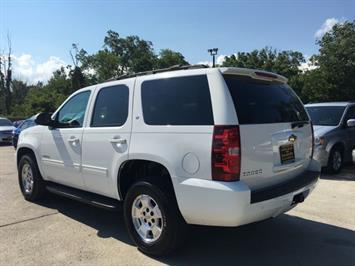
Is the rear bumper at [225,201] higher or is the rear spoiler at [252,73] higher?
the rear spoiler at [252,73]

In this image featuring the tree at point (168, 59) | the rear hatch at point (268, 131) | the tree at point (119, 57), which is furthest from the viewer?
the tree at point (168, 59)

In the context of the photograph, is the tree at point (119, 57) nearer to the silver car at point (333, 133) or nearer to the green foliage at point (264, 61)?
the green foliage at point (264, 61)

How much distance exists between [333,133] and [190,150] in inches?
257

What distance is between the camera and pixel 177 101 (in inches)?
175

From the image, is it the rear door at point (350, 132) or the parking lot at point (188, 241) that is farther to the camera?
the rear door at point (350, 132)

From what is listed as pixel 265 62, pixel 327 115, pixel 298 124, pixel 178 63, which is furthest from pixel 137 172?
pixel 178 63

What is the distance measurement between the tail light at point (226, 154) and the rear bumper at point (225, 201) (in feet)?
0.28

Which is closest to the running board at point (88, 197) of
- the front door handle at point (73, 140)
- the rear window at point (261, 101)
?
the front door handle at point (73, 140)

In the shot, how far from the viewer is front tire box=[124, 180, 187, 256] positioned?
436cm

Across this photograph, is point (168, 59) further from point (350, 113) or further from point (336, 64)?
point (350, 113)

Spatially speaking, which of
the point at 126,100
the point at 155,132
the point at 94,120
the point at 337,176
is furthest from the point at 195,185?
the point at 337,176

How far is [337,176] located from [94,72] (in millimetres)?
57448

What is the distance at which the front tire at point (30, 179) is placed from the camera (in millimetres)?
6836

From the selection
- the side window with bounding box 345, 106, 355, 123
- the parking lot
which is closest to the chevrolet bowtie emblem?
the parking lot
